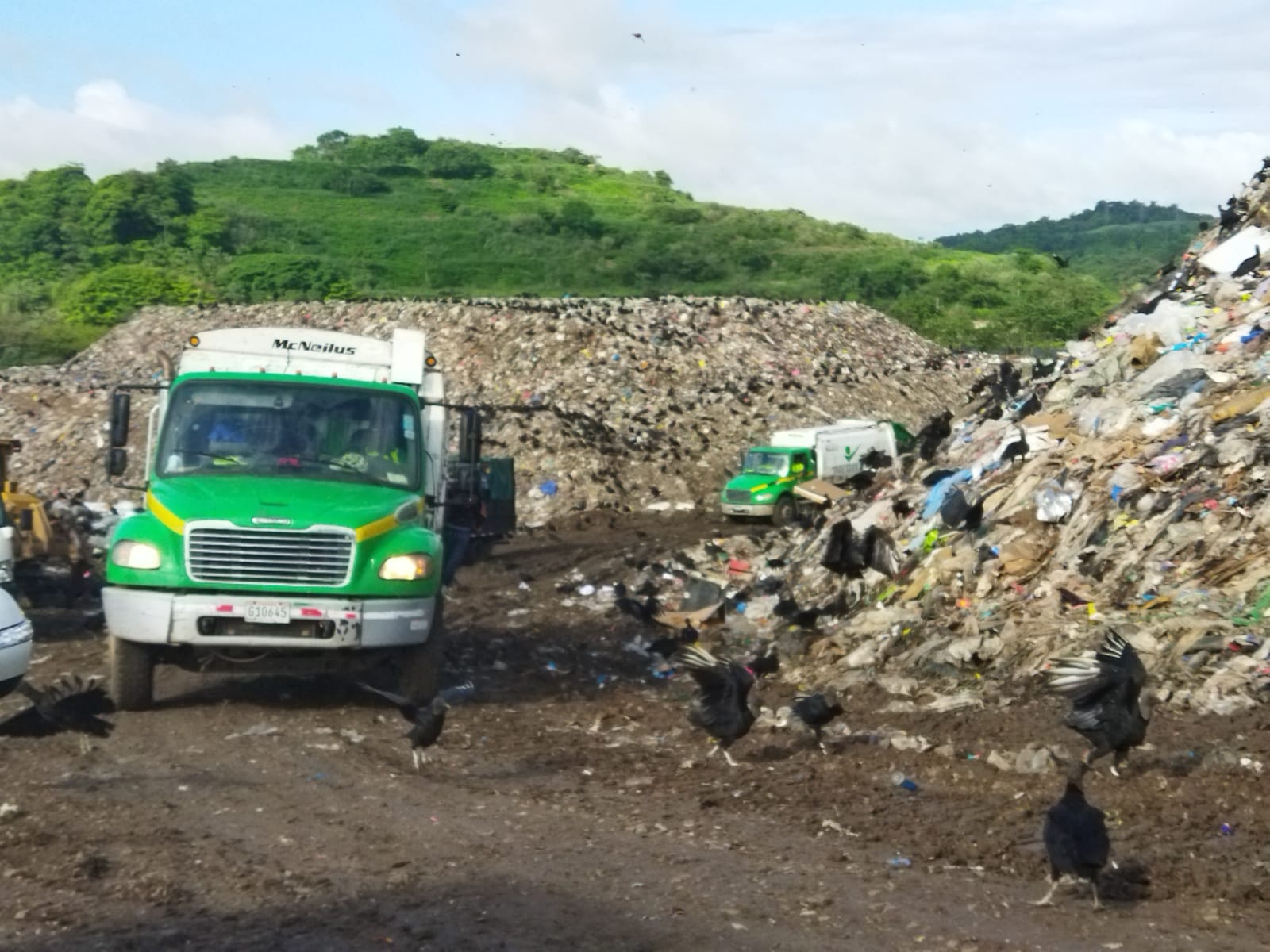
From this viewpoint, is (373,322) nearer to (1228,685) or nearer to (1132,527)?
(1132,527)

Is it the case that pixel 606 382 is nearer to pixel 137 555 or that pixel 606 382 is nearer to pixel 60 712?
pixel 137 555

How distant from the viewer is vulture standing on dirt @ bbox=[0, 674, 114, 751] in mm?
8094

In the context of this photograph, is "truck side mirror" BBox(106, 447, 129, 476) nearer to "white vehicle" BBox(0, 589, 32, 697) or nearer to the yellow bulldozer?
"white vehicle" BBox(0, 589, 32, 697)

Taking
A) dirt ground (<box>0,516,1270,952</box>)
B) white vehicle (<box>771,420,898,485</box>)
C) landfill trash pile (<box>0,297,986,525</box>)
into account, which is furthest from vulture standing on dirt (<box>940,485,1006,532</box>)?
landfill trash pile (<box>0,297,986,525</box>)

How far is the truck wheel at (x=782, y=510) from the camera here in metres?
24.7

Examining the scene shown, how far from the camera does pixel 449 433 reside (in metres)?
12.1

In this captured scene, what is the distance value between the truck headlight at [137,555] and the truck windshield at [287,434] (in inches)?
30.4

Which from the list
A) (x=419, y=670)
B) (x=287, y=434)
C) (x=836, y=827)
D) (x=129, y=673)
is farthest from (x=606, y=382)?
(x=836, y=827)

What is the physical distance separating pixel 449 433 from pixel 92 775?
14.8 feet

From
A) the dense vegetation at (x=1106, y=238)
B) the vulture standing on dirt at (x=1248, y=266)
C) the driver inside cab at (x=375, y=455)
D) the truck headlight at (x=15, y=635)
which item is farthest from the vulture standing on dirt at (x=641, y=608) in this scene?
the dense vegetation at (x=1106, y=238)

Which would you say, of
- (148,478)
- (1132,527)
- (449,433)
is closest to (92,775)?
(148,478)

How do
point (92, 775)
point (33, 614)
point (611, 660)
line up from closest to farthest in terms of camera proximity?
point (92, 775) → point (611, 660) → point (33, 614)

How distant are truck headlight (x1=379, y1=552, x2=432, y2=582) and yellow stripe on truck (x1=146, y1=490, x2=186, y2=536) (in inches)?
50.3

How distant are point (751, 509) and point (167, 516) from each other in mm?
15707
